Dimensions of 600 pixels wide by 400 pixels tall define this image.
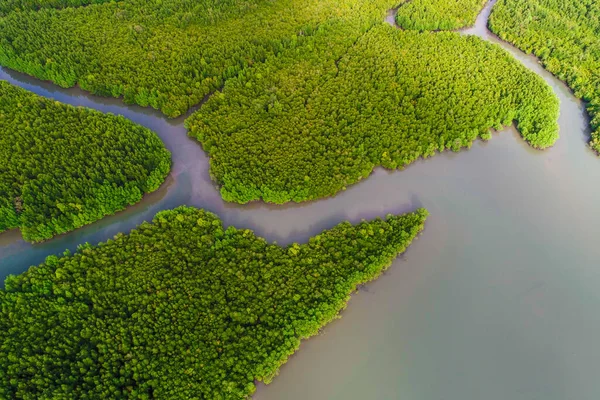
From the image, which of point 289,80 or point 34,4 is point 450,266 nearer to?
point 289,80

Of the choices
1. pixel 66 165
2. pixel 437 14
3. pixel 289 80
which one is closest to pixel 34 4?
pixel 66 165

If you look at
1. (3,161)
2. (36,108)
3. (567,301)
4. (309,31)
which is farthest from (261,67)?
(567,301)

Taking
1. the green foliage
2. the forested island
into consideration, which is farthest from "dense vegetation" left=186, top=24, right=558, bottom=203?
the green foliage

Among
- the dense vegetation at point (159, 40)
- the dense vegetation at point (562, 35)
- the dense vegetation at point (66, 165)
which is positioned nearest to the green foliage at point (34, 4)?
the dense vegetation at point (159, 40)

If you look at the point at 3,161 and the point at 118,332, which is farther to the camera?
the point at 3,161

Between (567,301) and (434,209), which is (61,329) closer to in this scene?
(434,209)

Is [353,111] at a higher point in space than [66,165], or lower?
lower
